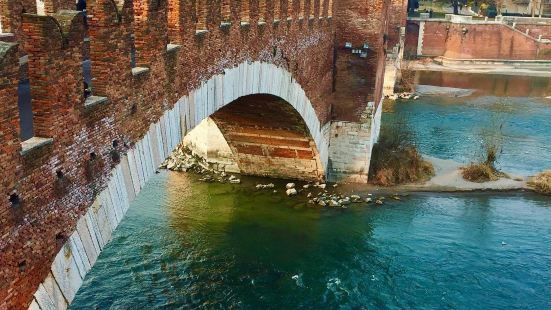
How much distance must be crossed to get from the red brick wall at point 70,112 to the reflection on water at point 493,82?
33.6 metres

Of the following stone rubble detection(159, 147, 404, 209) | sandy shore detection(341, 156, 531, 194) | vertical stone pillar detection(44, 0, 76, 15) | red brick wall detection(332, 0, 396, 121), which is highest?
vertical stone pillar detection(44, 0, 76, 15)

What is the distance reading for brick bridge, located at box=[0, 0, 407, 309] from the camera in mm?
5426

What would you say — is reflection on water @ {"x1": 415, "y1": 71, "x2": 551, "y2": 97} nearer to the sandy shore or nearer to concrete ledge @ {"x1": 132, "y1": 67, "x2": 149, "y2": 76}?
the sandy shore

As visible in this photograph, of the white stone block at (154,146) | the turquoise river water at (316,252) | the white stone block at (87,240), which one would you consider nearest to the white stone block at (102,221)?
the white stone block at (87,240)

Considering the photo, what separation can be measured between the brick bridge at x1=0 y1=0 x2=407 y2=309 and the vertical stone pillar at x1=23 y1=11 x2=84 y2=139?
0.03 ft

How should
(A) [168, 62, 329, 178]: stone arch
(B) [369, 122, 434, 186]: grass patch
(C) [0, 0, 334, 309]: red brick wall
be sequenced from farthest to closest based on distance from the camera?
1. (B) [369, 122, 434, 186]: grass patch
2. (A) [168, 62, 329, 178]: stone arch
3. (C) [0, 0, 334, 309]: red brick wall

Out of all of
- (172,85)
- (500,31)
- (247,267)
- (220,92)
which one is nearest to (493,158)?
(247,267)

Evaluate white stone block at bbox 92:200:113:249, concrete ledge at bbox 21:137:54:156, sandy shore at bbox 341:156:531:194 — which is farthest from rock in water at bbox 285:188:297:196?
concrete ledge at bbox 21:137:54:156

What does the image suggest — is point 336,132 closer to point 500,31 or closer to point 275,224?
point 275,224

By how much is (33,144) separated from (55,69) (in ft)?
2.47

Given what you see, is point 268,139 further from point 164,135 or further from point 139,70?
point 139,70

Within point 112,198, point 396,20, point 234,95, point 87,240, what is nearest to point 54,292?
point 87,240

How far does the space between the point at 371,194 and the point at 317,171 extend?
1.90 meters

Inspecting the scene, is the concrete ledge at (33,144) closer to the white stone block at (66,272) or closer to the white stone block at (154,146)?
the white stone block at (66,272)
